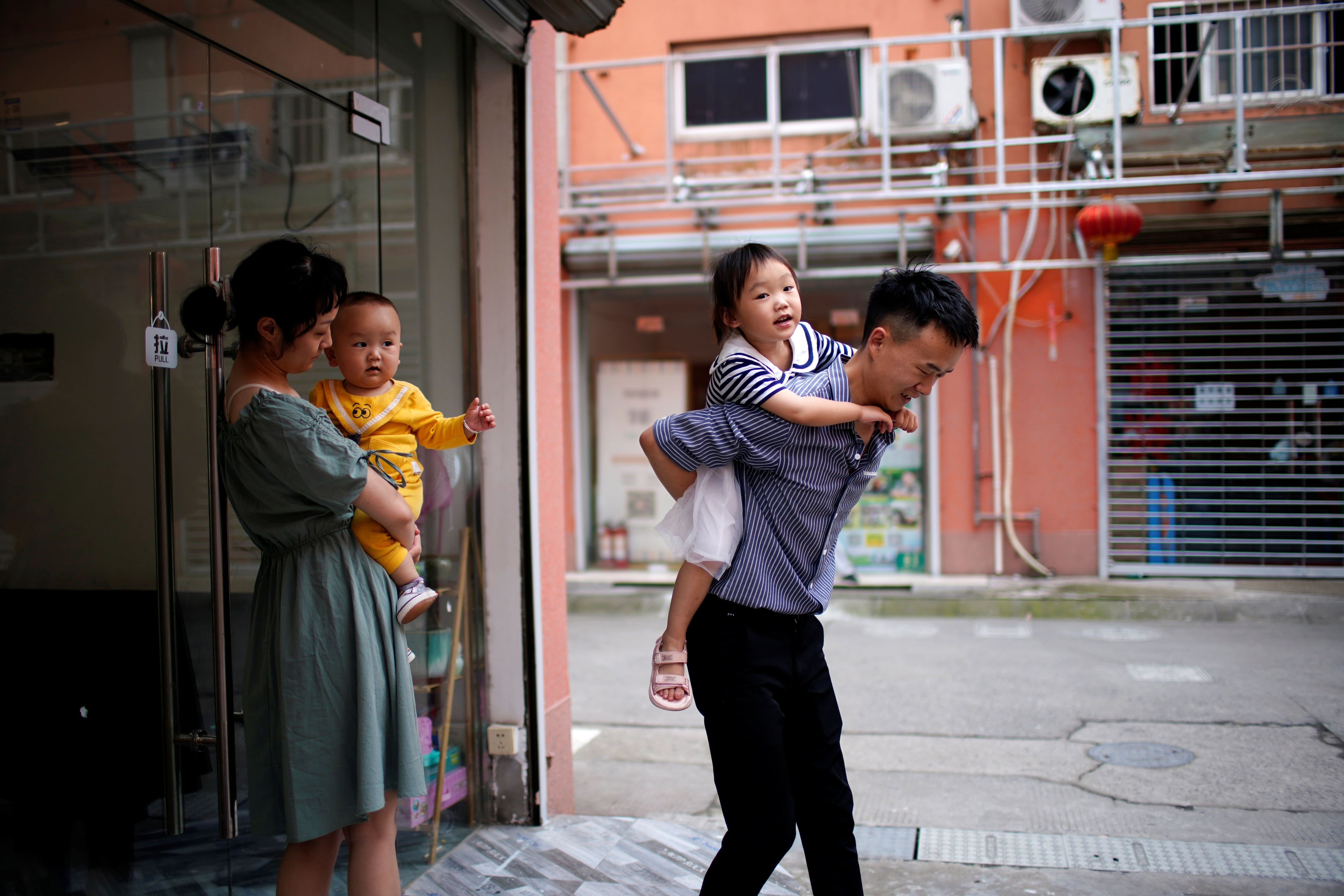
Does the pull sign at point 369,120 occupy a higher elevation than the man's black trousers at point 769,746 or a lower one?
higher

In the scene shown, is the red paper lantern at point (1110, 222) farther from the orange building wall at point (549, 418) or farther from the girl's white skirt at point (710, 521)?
the girl's white skirt at point (710, 521)

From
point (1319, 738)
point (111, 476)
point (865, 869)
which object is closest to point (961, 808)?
point (865, 869)

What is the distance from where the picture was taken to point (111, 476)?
2770 mm

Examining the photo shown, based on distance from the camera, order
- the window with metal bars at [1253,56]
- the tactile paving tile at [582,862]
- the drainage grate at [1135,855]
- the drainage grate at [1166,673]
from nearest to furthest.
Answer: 1. the tactile paving tile at [582,862]
2. the drainage grate at [1135,855]
3. the drainage grate at [1166,673]
4. the window with metal bars at [1253,56]

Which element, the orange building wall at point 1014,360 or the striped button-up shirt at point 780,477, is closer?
the striped button-up shirt at point 780,477

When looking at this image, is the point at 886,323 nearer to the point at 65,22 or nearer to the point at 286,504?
the point at 286,504

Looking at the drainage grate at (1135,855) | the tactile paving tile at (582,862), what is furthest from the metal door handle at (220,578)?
the drainage grate at (1135,855)

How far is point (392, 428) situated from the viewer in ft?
8.62

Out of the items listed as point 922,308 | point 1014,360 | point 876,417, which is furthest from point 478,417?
point 1014,360

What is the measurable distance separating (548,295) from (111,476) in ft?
5.71

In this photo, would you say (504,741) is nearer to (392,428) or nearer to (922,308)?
(392,428)

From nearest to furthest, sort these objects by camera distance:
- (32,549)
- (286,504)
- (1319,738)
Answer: (286,504)
(32,549)
(1319,738)

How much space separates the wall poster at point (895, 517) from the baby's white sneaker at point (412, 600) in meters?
8.48

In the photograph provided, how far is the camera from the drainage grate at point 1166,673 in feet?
21.4
